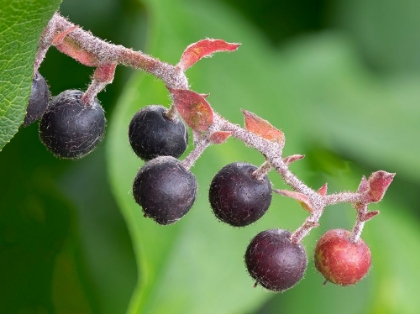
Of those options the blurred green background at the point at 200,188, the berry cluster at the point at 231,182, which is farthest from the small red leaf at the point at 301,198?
the blurred green background at the point at 200,188

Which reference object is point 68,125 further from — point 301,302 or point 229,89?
point 301,302

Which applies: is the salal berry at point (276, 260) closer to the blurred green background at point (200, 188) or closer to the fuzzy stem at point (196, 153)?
the fuzzy stem at point (196, 153)

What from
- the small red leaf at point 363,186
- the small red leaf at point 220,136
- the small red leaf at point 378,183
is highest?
the small red leaf at point 378,183

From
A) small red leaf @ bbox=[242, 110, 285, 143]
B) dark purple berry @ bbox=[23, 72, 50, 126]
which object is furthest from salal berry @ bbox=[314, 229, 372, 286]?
dark purple berry @ bbox=[23, 72, 50, 126]

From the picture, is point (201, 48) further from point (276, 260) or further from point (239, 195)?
point (276, 260)

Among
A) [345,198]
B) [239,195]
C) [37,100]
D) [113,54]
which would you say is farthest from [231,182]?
[37,100]

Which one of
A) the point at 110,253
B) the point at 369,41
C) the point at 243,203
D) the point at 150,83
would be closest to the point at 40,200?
the point at 110,253
